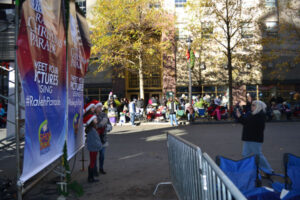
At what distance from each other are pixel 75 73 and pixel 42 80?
73.5 inches

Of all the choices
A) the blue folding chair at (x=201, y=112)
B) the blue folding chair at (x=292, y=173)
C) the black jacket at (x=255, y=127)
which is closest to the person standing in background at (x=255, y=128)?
the black jacket at (x=255, y=127)

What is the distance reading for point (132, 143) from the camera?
9.96m

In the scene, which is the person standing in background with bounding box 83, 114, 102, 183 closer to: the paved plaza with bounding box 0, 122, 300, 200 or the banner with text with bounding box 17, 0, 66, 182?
the paved plaza with bounding box 0, 122, 300, 200

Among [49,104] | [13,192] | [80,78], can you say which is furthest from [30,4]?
[13,192]

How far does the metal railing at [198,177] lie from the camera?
71.4 inches

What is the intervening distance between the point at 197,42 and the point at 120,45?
6.69m

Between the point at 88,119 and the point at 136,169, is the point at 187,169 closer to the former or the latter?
the point at 88,119

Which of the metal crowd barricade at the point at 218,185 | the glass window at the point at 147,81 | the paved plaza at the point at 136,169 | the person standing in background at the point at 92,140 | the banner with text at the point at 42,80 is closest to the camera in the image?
the metal crowd barricade at the point at 218,185

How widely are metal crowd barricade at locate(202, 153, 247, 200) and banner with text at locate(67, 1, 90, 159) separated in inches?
119

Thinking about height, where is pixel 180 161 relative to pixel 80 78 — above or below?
below

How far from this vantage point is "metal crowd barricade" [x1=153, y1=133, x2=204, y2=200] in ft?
8.60

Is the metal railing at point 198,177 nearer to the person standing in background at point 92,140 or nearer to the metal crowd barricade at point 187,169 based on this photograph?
the metal crowd barricade at point 187,169

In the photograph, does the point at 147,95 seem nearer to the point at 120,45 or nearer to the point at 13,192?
the point at 120,45

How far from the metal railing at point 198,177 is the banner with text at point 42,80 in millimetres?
1907
